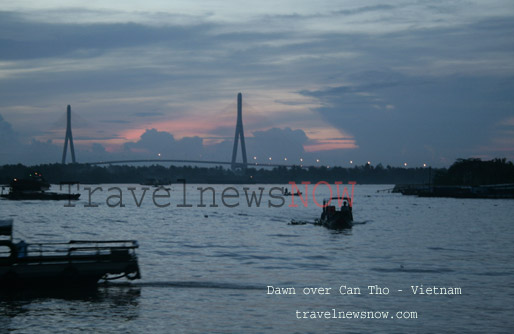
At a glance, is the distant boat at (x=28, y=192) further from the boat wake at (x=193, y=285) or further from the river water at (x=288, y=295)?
the boat wake at (x=193, y=285)

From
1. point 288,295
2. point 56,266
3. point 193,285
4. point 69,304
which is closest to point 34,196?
point 193,285

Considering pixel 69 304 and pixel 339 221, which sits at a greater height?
pixel 339 221

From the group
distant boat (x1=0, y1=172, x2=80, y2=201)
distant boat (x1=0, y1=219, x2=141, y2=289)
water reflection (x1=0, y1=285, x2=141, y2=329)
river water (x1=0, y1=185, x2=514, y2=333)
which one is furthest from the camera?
distant boat (x1=0, y1=172, x2=80, y2=201)

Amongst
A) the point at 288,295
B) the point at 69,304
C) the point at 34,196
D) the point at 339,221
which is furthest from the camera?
the point at 34,196

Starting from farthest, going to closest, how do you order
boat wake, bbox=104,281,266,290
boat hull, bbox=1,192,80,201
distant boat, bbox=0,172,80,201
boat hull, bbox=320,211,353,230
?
boat hull, bbox=1,192,80,201
distant boat, bbox=0,172,80,201
boat hull, bbox=320,211,353,230
boat wake, bbox=104,281,266,290

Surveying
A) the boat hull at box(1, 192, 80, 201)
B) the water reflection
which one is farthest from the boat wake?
the boat hull at box(1, 192, 80, 201)

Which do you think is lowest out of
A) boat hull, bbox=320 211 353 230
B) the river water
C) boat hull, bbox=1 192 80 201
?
the river water

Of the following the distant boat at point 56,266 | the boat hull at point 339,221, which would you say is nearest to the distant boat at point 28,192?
the boat hull at point 339,221

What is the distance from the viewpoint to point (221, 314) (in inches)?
926

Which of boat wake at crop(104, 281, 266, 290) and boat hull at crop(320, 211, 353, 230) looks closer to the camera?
boat wake at crop(104, 281, 266, 290)

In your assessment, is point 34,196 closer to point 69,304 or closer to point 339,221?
point 339,221

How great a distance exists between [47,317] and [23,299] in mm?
3052

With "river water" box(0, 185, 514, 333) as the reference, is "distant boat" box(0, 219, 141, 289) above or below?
above

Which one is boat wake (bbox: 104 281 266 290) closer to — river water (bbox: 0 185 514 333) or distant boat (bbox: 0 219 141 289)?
river water (bbox: 0 185 514 333)
